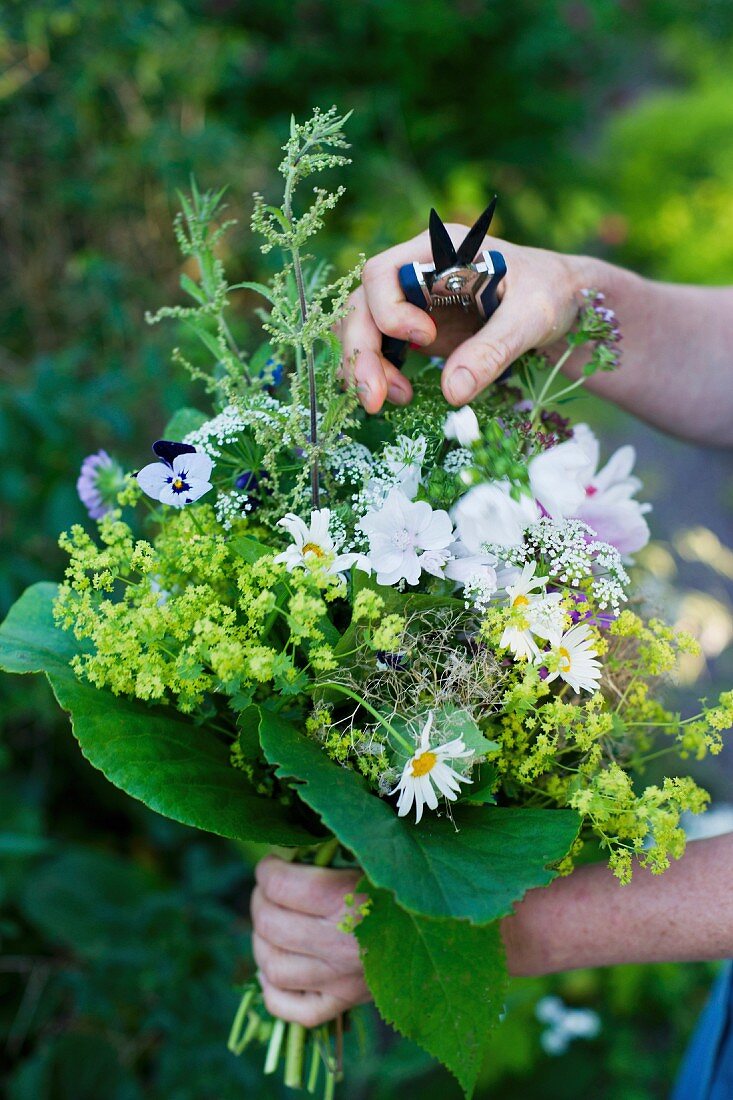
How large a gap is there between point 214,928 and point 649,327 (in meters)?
1.49

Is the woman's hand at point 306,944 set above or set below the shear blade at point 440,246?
below

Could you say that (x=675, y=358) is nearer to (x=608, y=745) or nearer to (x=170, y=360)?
(x=608, y=745)

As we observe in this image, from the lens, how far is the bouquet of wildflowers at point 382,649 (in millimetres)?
831

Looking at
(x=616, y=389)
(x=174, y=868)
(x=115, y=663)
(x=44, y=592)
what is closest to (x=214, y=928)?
(x=174, y=868)

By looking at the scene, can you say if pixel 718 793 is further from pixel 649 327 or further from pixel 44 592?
pixel 44 592

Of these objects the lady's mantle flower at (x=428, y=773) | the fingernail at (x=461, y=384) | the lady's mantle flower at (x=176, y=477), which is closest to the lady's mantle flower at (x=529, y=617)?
the lady's mantle flower at (x=428, y=773)

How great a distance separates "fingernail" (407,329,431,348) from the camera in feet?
3.38

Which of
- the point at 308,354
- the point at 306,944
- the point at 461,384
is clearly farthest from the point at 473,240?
the point at 306,944

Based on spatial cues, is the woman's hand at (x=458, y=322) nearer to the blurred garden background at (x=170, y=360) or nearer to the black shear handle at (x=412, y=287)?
the black shear handle at (x=412, y=287)

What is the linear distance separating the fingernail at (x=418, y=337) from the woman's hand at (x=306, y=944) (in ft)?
2.17

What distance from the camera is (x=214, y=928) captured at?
1916mm

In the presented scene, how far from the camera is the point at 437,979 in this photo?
2.97ft

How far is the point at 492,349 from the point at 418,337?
89 millimetres

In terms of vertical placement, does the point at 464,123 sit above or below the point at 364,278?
below
